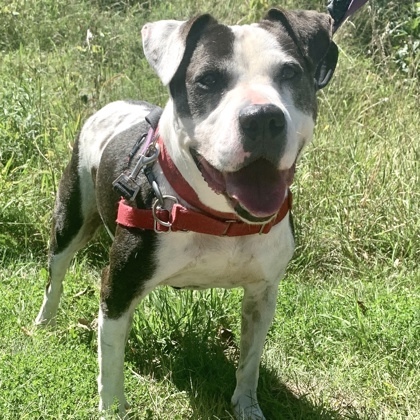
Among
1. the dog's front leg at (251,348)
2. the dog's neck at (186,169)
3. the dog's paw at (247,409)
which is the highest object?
the dog's neck at (186,169)

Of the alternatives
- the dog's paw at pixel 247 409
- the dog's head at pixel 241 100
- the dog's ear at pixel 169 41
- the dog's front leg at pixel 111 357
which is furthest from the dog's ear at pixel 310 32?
the dog's paw at pixel 247 409

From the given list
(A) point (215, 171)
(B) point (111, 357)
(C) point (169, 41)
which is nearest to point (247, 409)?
(B) point (111, 357)

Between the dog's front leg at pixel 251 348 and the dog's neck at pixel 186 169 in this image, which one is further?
the dog's front leg at pixel 251 348

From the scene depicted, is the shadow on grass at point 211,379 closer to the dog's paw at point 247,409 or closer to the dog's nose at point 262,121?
the dog's paw at point 247,409

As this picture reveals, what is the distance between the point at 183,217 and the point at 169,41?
0.64m

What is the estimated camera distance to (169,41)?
9.41 feet

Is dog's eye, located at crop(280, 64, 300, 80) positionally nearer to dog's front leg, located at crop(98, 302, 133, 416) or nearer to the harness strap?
the harness strap

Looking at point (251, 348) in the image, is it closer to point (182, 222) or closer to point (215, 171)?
point (182, 222)

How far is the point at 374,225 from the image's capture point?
479cm

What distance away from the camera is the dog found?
2.62 metres

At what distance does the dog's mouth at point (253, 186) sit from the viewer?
2.65 m

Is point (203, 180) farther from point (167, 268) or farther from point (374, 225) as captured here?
point (374, 225)

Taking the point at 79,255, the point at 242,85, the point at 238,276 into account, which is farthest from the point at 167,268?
the point at 79,255

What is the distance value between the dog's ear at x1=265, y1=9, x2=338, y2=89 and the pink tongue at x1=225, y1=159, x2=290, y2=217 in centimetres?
48
